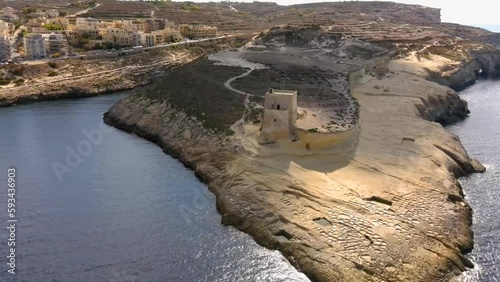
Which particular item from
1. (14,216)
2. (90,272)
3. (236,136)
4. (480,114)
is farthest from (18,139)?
(480,114)

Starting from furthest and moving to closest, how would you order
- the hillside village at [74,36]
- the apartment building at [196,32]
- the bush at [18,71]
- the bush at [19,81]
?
1. the apartment building at [196,32]
2. the hillside village at [74,36]
3. the bush at [18,71]
4. the bush at [19,81]

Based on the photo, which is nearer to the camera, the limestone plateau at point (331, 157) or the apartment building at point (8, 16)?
the limestone plateau at point (331, 157)

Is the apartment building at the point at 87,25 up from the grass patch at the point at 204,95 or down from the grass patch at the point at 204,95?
up

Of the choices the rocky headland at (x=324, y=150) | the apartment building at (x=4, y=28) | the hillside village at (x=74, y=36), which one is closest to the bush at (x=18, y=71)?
the rocky headland at (x=324, y=150)

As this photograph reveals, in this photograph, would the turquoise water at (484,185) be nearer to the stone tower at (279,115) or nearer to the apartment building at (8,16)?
the stone tower at (279,115)

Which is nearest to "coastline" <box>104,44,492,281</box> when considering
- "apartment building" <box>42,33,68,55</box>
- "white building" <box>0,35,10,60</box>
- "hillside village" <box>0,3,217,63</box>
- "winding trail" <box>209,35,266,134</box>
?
"winding trail" <box>209,35,266,134</box>

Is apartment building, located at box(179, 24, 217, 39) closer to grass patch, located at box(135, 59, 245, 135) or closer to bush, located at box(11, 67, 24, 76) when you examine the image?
bush, located at box(11, 67, 24, 76)

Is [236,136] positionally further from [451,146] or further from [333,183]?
[451,146]

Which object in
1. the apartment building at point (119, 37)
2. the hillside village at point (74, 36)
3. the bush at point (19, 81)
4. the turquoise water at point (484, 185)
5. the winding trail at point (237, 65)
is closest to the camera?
the turquoise water at point (484, 185)
